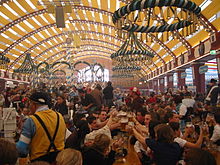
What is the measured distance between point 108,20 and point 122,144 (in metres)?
24.0

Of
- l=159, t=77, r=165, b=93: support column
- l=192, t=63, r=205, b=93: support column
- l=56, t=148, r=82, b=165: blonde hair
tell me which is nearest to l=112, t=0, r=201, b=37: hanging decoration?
l=56, t=148, r=82, b=165: blonde hair

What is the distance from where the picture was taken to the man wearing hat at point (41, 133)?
2410 millimetres

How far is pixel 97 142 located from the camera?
2564mm

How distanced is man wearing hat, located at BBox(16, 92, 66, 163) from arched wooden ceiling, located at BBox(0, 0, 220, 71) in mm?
13465

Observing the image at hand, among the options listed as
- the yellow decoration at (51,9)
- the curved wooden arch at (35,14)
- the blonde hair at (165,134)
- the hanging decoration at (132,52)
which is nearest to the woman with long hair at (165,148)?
the blonde hair at (165,134)

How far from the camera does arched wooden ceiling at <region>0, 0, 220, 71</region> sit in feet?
70.5

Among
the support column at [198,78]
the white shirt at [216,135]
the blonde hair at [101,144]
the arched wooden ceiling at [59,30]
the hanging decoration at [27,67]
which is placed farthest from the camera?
the arched wooden ceiling at [59,30]

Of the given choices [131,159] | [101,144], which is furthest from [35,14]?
[101,144]

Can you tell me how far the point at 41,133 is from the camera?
8.03 feet

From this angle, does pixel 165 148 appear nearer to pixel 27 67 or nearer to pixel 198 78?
pixel 27 67

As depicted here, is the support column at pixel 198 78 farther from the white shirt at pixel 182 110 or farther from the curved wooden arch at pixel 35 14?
the white shirt at pixel 182 110

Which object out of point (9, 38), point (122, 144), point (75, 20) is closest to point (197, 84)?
point (75, 20)

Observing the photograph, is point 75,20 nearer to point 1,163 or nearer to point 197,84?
point 197,84

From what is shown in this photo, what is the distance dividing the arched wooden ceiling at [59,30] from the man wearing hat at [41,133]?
44.2 feet
